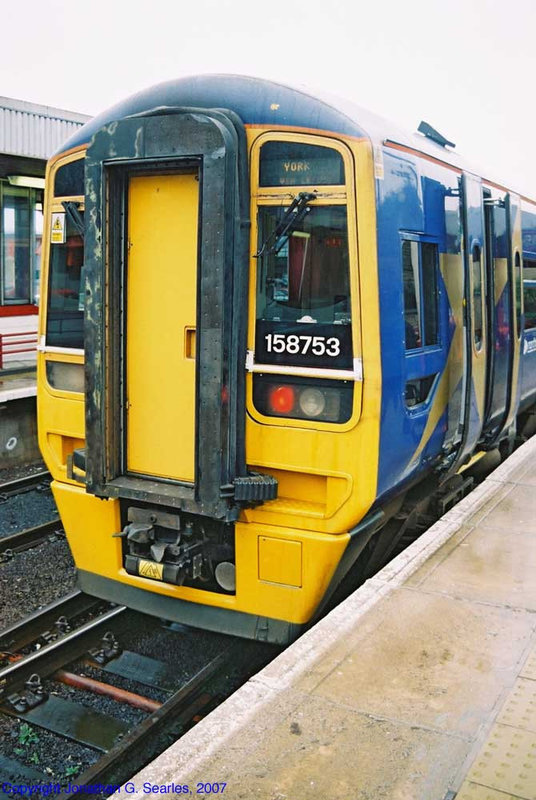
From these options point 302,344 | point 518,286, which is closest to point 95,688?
point 302,344

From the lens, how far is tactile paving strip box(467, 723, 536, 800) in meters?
3.22

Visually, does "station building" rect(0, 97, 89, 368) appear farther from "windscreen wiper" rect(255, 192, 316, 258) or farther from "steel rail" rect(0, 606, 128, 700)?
"windscreen wiper" rect(255, 192, 316, 258)

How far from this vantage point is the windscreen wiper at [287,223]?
183 inches

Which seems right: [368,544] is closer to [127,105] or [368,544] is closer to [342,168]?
[342,168]

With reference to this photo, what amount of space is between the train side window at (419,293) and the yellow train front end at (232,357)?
1.92 feet

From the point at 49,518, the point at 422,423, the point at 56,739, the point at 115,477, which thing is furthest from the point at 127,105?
the point at 49,518

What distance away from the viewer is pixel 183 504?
4.79m

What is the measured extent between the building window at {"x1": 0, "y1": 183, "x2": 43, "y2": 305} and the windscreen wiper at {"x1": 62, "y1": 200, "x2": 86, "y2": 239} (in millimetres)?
9914

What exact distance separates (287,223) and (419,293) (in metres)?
1.12

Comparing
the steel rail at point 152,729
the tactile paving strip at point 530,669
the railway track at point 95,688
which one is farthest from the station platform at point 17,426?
the tactile paving strip at point 530,669

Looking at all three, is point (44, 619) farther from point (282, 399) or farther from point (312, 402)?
point (312, 402)

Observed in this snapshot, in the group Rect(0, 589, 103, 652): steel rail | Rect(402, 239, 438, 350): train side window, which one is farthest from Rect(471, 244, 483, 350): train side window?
Rect(0, 589, 103, 652): steel rail

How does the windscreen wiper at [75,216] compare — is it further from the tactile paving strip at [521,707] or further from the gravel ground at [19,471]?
the gravel ground at [19,471]

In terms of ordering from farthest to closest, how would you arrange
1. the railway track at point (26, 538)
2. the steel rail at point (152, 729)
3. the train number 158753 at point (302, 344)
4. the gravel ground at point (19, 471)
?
the gravel ground at point (19, 471), the railway track at point (26, 538), the train number 158753 at point (302, 344), the steel rail at point (152, 729)
